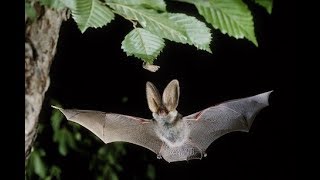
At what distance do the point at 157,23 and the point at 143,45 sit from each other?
0.05 metres

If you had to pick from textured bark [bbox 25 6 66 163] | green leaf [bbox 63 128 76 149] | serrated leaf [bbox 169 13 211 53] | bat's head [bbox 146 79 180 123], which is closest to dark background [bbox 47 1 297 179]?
green leaf [bbox 63 128 76 149]

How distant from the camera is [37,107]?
1.59 metres

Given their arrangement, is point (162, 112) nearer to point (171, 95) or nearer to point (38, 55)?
point (171, 95)

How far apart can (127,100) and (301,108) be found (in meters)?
1.13

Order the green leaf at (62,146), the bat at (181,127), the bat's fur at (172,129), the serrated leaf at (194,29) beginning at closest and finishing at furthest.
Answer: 1. the serrated leaf at (194,29)
2. the bat's fur at (172,129)
3. the bat at (181,127)
4. the green leaf at (62,146)

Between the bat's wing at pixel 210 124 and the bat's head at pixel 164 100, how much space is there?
30 centimetres

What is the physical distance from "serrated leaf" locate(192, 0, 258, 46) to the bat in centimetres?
57

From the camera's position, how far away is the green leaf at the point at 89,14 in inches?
34.1

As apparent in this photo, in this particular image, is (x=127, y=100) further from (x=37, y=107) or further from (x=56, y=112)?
(x=37, y=107)

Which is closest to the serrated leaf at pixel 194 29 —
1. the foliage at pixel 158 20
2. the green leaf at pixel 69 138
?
the foliage at pixel 158 20

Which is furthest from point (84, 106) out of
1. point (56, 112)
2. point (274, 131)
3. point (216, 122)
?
point (274, 131)

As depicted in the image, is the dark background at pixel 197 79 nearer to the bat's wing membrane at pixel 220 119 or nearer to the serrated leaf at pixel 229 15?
the bat's wing membrane at pixel 220 119

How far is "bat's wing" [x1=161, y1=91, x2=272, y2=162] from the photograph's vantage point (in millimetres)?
1547

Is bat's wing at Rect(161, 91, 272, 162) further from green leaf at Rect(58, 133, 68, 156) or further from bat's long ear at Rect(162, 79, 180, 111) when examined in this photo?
green leaf at Rect(58, 133, 68, 156)
